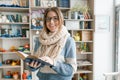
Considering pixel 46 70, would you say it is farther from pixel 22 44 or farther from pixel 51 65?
pixel 22 44

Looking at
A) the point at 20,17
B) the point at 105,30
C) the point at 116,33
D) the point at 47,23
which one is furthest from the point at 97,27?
the point at 47,23

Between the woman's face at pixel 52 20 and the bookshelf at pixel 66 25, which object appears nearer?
the woman's face at pixel 52 20

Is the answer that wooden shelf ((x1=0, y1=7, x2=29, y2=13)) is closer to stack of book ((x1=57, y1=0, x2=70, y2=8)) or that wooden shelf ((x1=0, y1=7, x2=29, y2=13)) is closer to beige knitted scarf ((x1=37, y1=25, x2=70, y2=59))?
stack of book ((x1=57, y1=0, x2=70, y2=8))

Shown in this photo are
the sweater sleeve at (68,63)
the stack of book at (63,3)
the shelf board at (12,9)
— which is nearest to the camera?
the sweater sleeve at (68,63)

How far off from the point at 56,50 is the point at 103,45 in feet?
Answer: 9.20

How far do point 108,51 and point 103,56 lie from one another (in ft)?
0.51

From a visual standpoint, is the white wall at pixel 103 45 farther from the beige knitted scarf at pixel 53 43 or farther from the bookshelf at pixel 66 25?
the beige knitted scarf at pixel 53 43

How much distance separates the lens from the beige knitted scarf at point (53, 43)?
131cm

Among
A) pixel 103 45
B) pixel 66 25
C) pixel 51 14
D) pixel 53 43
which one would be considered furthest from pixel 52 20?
pixel 103 45

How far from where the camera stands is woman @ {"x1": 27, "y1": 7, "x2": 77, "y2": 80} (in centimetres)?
126

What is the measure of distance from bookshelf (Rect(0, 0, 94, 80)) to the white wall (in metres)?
0.11

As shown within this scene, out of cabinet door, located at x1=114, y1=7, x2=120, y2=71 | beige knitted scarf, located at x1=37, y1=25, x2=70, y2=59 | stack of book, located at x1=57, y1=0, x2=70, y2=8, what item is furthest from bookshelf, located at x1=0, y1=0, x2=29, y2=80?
beige knitted scarf, located at x1=37, y1=25, x2=70, y2=59

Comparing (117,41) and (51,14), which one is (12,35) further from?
(51,14)

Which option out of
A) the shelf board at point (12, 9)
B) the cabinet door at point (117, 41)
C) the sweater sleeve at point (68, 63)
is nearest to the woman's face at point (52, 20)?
the sweater sleeve at point (68, 63)
